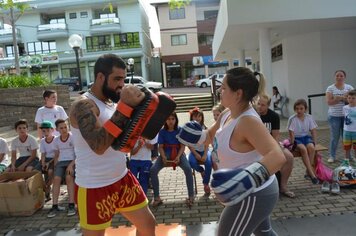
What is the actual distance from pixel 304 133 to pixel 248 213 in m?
3.51

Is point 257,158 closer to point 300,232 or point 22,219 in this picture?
point 300,232

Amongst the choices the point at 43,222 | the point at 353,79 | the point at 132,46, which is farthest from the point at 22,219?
the point at 132,46

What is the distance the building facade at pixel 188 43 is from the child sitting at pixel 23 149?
3127 centimetres

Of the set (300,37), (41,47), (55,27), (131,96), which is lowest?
(131,96)

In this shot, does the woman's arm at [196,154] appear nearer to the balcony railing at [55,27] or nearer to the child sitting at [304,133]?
the child sitting at [304,133]

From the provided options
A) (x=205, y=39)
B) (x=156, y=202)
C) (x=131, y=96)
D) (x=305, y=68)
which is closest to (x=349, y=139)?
(x=156, y=202)

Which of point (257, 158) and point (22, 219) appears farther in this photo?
point (22, 219)

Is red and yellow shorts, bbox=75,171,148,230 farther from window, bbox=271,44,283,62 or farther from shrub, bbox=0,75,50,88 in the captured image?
shrub, bbox=0,75,50,88

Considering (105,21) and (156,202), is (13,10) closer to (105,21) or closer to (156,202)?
(105,21)

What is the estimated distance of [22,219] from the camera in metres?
4.65

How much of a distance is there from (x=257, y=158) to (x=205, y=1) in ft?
117

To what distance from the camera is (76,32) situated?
36.2 metres

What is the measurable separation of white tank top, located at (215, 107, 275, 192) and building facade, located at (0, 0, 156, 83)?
3274 centimetres

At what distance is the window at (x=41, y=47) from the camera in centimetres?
3734
